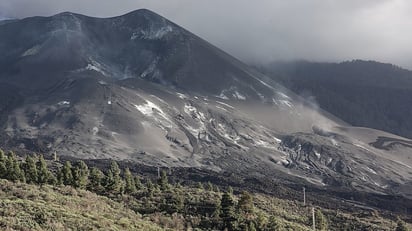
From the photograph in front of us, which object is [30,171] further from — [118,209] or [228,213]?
[228,213]

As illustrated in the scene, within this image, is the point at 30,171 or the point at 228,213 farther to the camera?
the point at 30,171

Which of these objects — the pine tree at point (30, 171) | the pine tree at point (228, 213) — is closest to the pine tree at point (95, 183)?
the pine tree at point (30, 171)

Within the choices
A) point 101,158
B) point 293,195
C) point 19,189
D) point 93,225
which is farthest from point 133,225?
point 101,158

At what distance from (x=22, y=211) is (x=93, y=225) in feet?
11.8

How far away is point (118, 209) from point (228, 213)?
25.8 ft

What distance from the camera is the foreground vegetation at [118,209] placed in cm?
2820

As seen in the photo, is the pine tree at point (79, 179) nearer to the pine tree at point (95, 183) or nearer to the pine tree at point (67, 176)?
the pine tree at point (67, 176)

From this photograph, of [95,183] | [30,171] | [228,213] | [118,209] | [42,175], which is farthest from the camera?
[30,171]

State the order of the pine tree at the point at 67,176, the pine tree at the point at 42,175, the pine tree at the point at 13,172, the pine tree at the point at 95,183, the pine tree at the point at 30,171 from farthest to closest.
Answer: the pine tree at the point at 67,176
the pine tree at the point at 30,171
the pine tree at the point at 42,175
the pine tree at the point at 95,183
the pine tree at the point at 13,172

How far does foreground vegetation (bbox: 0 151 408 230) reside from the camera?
2820 cm

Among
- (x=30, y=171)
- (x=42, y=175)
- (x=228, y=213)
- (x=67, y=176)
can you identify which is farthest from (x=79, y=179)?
(x=228, y=213)

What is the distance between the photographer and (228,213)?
136 ft

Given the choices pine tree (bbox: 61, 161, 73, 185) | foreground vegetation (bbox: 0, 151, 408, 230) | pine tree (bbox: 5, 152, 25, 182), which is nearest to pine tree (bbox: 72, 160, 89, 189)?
foreground vegetation (bbox: 0, 151, 408, 230)

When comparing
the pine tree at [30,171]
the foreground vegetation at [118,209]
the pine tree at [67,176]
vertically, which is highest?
the foreground vegetation at [118,209]
